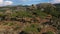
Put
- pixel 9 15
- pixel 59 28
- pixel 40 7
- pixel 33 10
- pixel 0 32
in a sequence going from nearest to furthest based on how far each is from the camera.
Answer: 1. pixel 0 32
2. pixel 59 28
3. pixel 9 15
4. pixel 33 10
5. pixel 40 7

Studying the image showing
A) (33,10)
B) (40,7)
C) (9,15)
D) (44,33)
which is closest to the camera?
(44,33)

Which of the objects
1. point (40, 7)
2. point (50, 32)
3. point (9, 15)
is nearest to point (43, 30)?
point (50, 32)

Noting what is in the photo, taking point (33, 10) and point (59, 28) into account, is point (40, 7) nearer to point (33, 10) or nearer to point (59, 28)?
point (33, 10)

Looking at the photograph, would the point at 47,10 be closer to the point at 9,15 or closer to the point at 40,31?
the point at 9,15

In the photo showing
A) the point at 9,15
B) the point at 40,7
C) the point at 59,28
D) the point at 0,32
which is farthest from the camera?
the point at 40,7

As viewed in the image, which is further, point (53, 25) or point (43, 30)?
point (53, 25)

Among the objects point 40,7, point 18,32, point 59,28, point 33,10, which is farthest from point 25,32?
point 40,7

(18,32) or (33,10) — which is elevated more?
(18,32)

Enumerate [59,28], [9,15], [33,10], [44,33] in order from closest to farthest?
1. [44,33]
2. [59,28]
3. [9,15]
4. [33,10]

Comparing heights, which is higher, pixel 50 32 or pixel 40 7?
pixel 50 32
